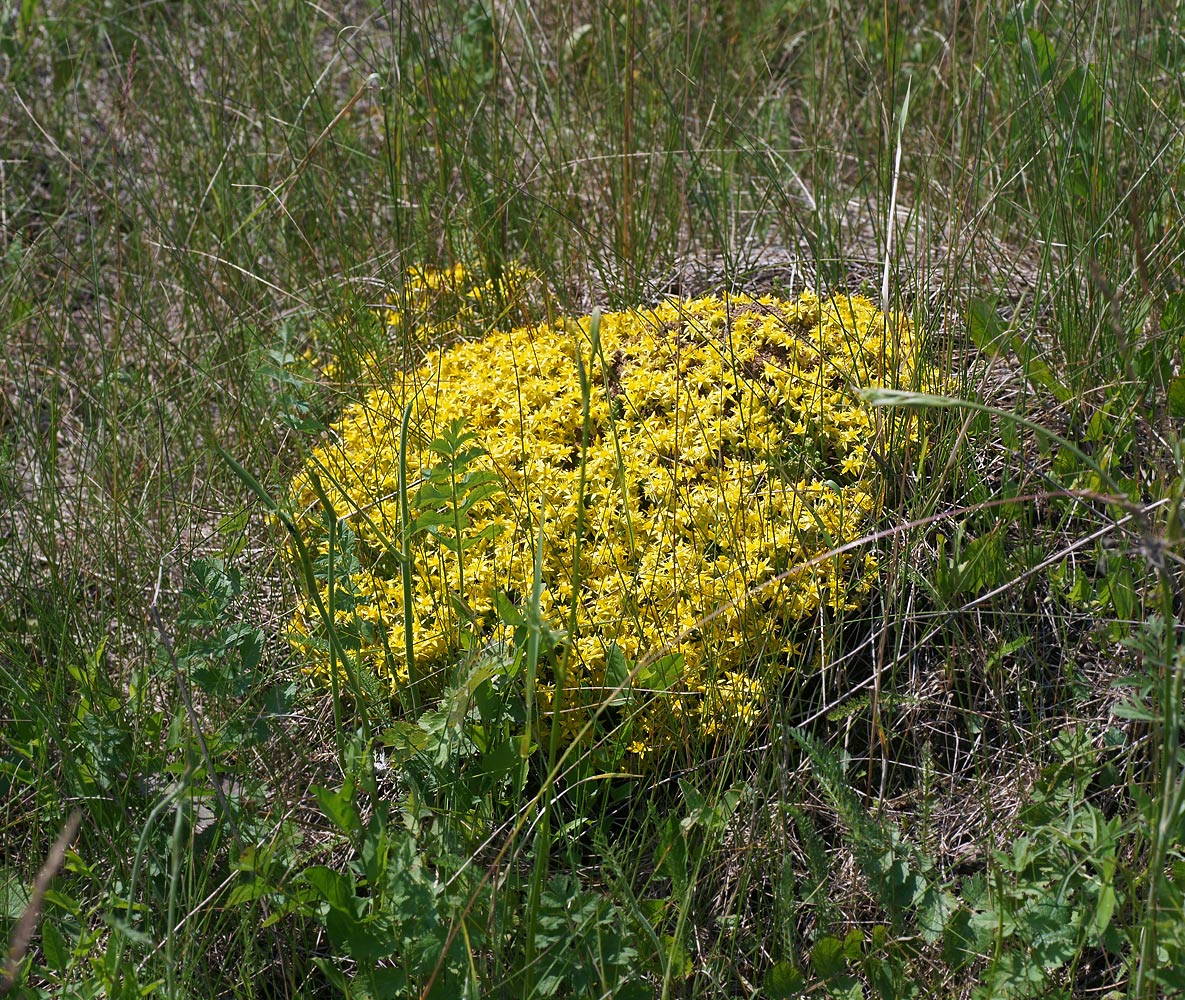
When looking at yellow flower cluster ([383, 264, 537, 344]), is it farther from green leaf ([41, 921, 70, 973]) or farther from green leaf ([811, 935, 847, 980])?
green leaf ([811, 935, 847, 980])

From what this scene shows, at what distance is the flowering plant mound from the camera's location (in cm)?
205

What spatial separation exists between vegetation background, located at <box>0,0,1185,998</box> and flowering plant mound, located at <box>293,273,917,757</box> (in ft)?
0.38

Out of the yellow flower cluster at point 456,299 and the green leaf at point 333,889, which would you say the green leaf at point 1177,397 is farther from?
the green leaf at point 333,889

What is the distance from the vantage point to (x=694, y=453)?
2334mm

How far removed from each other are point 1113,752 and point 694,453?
973mm

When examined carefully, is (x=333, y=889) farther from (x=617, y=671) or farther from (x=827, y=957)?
(x=827, y=957)

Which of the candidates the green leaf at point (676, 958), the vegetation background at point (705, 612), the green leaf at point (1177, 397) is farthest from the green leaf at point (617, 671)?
the green leaf at point (1177, 397)

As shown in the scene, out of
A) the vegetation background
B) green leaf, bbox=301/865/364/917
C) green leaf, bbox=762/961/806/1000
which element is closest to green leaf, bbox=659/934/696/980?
the vegetation background

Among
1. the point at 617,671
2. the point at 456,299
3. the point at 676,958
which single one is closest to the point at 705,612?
the point at 617,671

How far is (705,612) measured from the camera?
210 cm

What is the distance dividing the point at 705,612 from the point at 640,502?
1.19 feet

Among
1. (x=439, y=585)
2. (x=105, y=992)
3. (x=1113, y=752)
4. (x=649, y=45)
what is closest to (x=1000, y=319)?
(x=1113, y=752)

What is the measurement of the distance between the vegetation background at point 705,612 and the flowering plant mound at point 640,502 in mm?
117

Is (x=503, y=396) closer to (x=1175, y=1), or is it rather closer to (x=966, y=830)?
(x=966, y=830)
